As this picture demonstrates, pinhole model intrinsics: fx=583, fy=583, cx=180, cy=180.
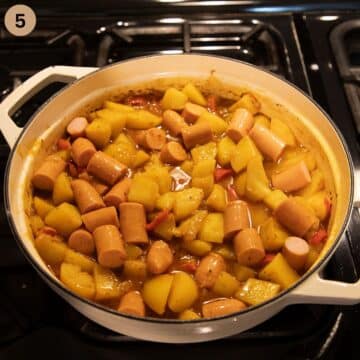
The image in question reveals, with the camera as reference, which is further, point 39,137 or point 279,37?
point 279,37

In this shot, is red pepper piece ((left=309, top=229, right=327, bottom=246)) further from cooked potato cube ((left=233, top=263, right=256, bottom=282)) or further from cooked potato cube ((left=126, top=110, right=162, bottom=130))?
cooked potato cube ((left=126, top=110, right=162, bottom=130))

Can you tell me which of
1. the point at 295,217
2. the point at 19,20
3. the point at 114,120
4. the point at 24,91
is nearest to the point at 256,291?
the point at 295,217

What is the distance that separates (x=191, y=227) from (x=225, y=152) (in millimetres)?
200

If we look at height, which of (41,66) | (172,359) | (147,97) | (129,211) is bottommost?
(172,359)

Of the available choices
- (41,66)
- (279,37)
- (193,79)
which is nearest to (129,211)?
(193,79)

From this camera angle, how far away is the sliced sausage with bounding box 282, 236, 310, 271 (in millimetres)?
1029

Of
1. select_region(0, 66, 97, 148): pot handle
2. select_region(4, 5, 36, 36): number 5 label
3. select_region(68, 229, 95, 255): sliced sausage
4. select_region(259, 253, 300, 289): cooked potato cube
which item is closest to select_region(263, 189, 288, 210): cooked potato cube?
select_region(259, 253, 300, 289): cooked potato cube

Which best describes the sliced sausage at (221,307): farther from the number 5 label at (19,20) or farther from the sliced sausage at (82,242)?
the number 5 label at (19,20)

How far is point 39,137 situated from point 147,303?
42 centimetres

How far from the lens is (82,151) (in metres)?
1.18

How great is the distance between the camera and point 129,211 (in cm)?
A: 107

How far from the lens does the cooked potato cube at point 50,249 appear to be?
3.42ft

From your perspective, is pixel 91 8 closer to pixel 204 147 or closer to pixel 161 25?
pixel 161 25

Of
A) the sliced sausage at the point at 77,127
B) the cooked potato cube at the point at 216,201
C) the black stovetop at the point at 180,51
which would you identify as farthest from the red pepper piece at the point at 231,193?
the sliced sausage at the point at 77,127
